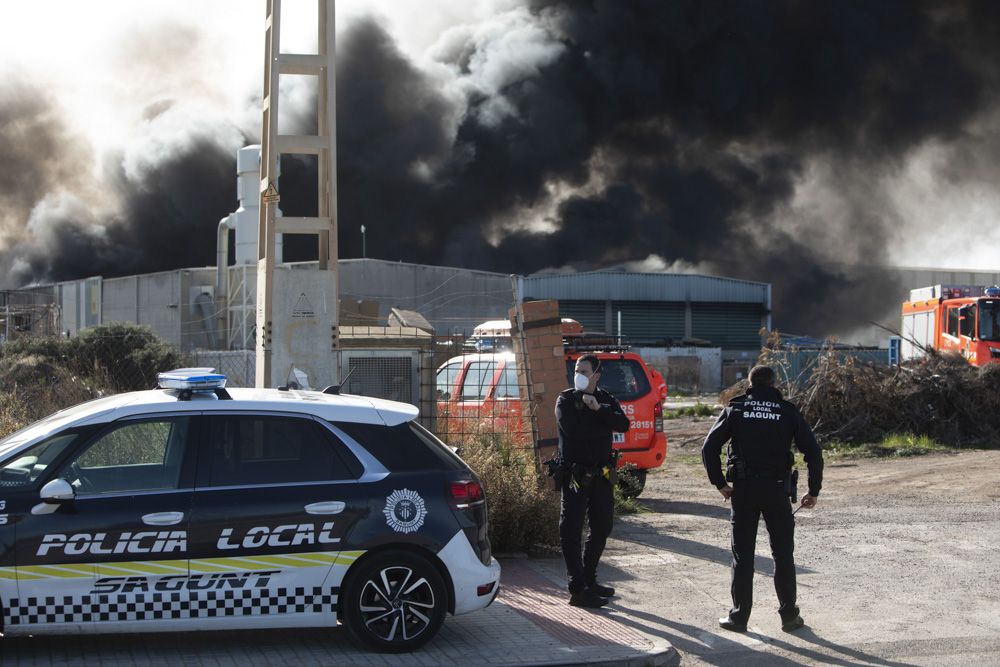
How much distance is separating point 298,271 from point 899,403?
482 inches

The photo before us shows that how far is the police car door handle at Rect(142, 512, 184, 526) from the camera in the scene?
5281mm

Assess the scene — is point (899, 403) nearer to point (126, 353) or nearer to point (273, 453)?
point (273, 453)

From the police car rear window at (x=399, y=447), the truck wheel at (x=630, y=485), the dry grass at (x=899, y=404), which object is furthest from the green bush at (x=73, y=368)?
the dry grass at (x=899, y=404)

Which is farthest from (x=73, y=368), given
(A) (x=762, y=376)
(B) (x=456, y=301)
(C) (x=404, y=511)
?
(B) (x=456, y=301)

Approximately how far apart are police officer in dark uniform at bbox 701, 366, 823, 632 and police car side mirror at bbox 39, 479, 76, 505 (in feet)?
11.5

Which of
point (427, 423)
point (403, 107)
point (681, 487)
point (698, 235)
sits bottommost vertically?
point (681, 487)

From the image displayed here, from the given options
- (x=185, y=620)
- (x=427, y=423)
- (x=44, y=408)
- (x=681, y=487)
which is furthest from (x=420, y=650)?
(x=681, y=487)

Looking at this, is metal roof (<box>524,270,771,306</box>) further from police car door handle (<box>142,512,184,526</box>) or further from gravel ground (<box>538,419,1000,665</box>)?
police car door handle (<box>142,512,184,526</box>)

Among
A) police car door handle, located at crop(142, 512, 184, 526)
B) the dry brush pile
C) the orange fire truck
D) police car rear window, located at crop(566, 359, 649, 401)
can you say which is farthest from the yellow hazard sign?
the orange fire truck

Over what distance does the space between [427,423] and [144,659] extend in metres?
4.78

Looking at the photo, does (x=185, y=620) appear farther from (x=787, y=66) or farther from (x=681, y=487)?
(x=787, y=66)

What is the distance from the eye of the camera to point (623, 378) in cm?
1166

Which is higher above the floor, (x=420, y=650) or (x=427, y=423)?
(x=427, y=423)

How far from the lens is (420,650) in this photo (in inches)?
224
